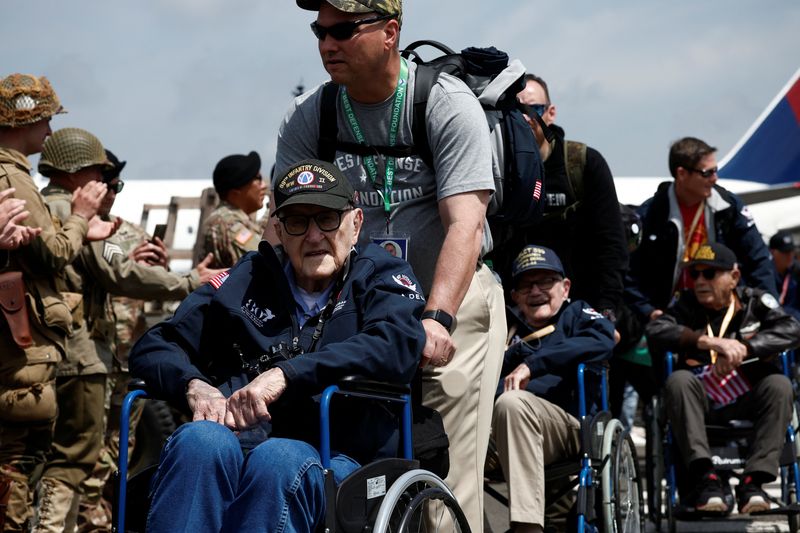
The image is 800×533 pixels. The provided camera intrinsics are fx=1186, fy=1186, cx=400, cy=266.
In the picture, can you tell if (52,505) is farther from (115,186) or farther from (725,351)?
(725,351)

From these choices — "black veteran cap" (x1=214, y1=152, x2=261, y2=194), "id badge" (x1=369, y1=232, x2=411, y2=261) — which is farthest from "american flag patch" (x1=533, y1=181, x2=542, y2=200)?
"black veteran cap" (x1=214, y1=152, x2=261, y2=194)

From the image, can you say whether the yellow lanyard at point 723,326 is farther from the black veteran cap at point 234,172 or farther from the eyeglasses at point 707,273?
the black veteran cap at point 234,172

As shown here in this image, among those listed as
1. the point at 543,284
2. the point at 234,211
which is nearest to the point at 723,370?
the point at 543,284

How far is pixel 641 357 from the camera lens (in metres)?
7.52

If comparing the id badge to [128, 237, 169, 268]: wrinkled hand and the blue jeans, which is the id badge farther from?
[128, 237, 169, 268]: wrinkled hand

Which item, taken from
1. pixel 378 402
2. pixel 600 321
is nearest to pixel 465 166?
pixel 378 402

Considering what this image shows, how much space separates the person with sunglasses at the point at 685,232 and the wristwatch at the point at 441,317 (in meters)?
3.61

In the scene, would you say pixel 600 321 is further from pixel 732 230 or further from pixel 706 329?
pixel 732 230

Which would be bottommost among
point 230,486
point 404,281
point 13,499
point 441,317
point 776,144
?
point 13,499

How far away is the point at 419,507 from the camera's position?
11.6 feet

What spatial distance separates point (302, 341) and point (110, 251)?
9.57 feet

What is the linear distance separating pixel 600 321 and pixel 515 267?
1.64 ft

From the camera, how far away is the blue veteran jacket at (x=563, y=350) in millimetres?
5398

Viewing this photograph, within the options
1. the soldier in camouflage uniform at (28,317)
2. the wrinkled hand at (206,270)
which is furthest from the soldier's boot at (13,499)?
the wrinkled hand at (206,270)
